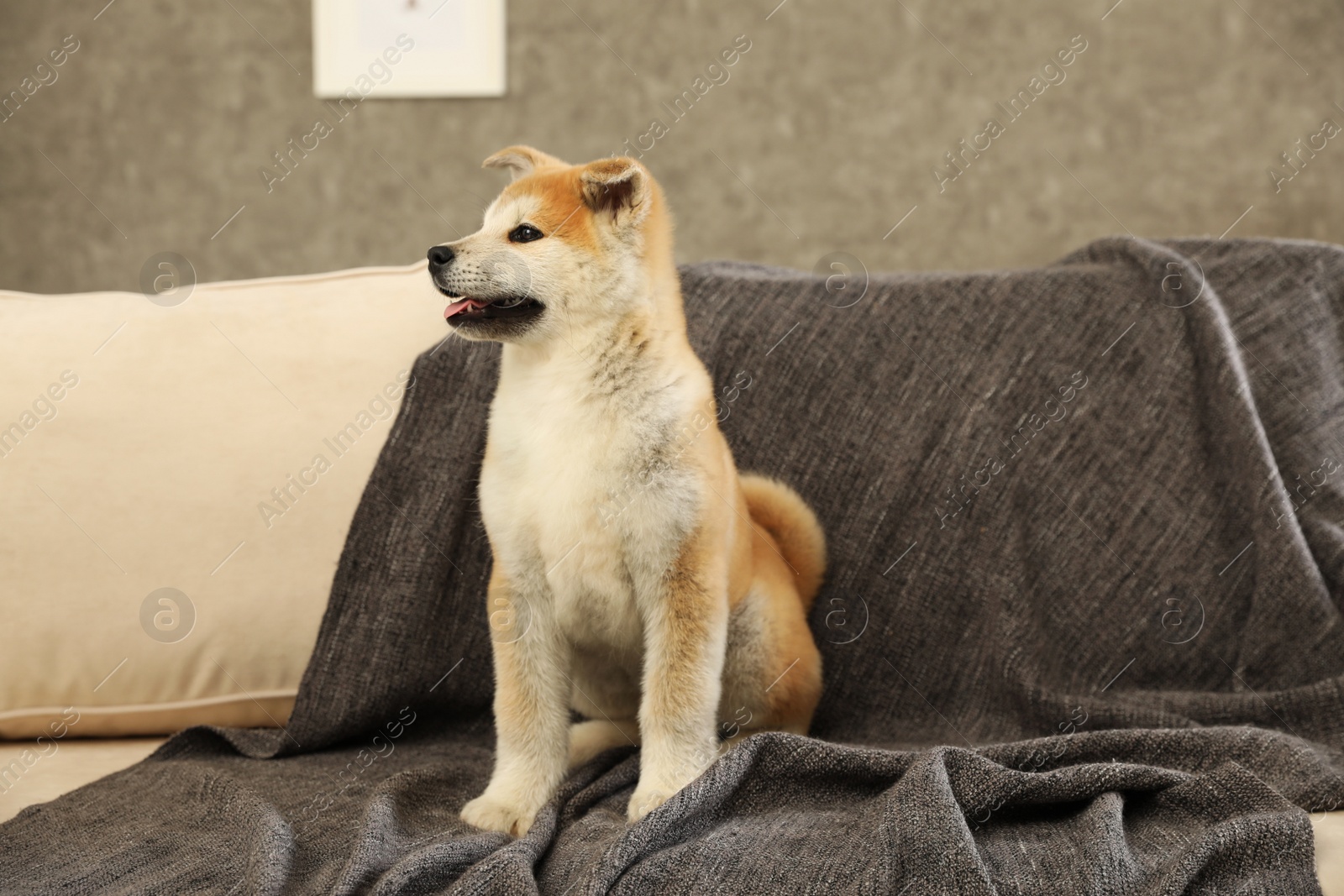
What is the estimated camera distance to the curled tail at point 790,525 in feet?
4.94

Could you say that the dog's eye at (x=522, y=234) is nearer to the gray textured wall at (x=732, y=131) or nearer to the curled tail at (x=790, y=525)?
the curled tail at (x=790, y=525)

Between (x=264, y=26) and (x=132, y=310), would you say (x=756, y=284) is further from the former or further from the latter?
(x=264, y=26)

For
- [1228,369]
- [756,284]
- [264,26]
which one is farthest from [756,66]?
[1228,369]

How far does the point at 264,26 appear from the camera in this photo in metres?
2.69

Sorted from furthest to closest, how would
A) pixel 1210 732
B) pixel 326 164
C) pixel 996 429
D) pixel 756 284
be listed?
pixel 326 164, pixel 756 284, pixel 996 429, pixel 1210 732

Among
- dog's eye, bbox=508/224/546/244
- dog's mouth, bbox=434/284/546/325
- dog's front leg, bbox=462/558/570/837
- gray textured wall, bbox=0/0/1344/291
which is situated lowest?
dog's front leg, bbox=462/558/570/837

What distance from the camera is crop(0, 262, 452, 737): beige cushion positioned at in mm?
1452

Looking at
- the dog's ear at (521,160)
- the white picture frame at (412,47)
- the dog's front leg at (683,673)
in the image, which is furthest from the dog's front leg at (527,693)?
the white picture frame at (412,47)

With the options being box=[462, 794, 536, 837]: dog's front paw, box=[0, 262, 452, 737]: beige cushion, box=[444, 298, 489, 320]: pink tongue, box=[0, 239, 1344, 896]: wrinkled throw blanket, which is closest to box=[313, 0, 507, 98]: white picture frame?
box=[0, 239, 1344, 896]: wrinkled throw blanket

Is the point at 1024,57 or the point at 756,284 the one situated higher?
the point at 1024,57

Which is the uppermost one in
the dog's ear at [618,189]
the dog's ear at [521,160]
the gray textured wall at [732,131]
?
the gray textured wall at [732,131]

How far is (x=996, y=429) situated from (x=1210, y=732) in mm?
535

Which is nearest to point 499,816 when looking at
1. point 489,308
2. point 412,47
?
point 489,308

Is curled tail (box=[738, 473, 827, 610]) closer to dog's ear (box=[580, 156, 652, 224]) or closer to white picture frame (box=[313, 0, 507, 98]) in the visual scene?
dog's ear (box=[580, 156, 652, 224])
